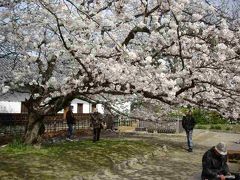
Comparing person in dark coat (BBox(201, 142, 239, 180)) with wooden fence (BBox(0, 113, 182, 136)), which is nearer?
person in dark coat (BBox(201, 142, 239, 180))

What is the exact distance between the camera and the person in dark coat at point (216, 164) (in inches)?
381

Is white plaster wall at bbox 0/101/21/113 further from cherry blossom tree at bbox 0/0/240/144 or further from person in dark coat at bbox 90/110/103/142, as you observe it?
cherry blossom tree at bbox 0/0/240/144

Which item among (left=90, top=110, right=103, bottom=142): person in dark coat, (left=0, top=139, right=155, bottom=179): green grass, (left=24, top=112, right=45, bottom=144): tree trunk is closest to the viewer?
(left=0, top=139, right=155, bottom=179): green grass

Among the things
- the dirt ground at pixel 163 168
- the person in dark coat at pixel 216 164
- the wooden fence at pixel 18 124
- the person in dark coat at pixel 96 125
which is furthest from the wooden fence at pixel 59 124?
the person in dark coat at pixel 216 164

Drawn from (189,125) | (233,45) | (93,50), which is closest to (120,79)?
(93,50)

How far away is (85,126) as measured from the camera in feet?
105

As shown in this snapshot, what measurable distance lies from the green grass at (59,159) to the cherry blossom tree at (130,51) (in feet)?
4.44

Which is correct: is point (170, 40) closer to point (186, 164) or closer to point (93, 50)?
point (93, 50)

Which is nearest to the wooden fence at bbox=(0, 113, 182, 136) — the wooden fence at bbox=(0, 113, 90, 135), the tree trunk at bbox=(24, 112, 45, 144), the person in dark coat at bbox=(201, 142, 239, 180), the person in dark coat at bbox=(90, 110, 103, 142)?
the wooden fence at bbox=(0, 113, 90, 135)

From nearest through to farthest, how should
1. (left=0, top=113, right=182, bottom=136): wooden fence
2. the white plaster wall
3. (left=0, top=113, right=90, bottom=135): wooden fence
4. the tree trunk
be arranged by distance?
1. the tree trunk
2. (left=0, top=113, right=90, bottom=135): wooden fence
3. (left=0, top=113, right=182, bottom=136): wooden fence
4. the white plaster wall

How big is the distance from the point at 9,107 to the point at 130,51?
2114cm

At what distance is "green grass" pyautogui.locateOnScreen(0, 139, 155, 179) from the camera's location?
11.9m

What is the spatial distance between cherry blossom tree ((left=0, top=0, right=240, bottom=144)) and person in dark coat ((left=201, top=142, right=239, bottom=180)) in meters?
2.04

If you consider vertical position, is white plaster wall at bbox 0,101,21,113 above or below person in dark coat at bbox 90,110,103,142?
above
